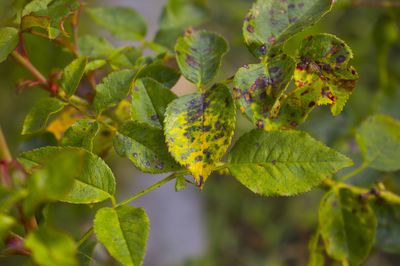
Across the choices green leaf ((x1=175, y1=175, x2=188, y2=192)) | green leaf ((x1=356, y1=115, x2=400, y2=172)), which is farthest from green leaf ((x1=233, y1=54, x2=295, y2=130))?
green leaf ((x1=356, y1=115, x2=400, y2=172))

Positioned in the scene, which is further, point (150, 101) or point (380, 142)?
point (380, 142)

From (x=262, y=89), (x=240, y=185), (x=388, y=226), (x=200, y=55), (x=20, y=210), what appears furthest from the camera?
(x=240, y=185)

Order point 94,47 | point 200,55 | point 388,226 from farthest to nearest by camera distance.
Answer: point 388,226
point 94,47
point 200,55

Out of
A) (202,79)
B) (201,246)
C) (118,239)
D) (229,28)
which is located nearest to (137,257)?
(118,239)

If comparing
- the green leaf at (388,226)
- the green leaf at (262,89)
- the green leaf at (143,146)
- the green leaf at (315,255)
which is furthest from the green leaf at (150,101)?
the green leaf at (388,226)

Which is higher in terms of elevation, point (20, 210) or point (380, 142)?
point (20, 210)

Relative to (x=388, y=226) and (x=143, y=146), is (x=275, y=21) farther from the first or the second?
(x=388, y=226)

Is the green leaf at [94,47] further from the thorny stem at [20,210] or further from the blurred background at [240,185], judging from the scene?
the thorny stem at [20,210]

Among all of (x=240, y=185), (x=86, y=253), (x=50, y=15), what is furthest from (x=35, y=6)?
(x=240, y=185)
